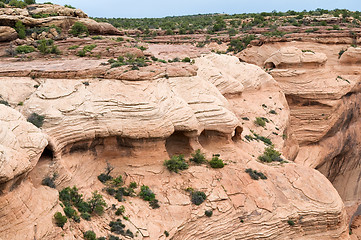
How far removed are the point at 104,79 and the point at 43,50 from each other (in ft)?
29.3

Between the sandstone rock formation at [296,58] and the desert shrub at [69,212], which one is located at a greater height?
the sandstone rock formation at [296,58]

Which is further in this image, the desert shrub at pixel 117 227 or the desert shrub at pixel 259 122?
the desert shrub at pixel 259 122

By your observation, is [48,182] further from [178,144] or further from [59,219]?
[178,144]

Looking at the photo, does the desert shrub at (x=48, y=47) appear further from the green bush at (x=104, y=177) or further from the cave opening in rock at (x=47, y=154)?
the cave opening in rock at (x=47, y=154)

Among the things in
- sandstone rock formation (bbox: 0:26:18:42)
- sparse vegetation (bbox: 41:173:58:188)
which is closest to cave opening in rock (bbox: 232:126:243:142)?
sparse vegetation (bbox: 41:173:58:188)

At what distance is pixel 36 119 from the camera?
62.5 ft

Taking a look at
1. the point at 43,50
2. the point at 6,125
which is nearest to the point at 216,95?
the point at 43,50

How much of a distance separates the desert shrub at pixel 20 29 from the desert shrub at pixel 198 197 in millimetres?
21306

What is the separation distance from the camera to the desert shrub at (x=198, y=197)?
21041mm

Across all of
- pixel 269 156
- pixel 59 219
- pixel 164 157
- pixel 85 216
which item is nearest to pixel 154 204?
pixel 164 157

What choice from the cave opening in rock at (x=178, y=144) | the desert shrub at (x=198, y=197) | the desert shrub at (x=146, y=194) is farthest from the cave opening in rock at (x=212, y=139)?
the desert shrub at (x=146, y=194)

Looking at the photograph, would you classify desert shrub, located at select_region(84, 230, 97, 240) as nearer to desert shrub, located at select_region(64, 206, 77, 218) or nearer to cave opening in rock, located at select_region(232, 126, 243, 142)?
desert shrub, located at select_region(64, 206, 77, 218)

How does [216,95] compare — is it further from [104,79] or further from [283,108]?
[283,108]

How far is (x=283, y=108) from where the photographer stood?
40250 millimetres
